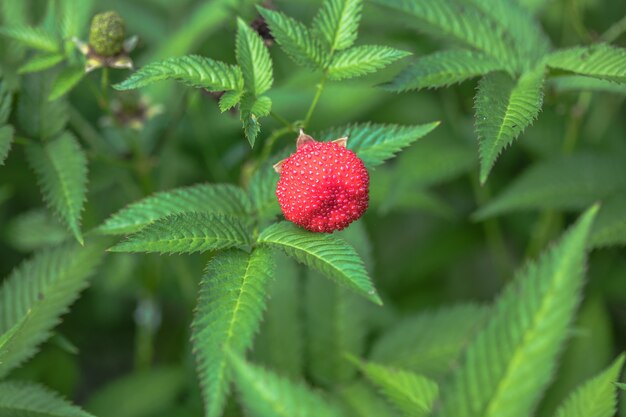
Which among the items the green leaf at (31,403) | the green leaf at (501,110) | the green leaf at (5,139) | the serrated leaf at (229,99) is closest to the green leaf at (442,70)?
the green leaf at (501,110)

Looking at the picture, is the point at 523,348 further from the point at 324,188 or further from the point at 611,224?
the point at 611,224

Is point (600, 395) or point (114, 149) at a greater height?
point (600, 395)

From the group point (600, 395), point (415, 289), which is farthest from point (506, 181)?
point (600, 395)

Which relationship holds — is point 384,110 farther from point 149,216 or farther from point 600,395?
point 600,395

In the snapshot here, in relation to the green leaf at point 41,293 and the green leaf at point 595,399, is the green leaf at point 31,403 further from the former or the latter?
the green leaf at point 595,399

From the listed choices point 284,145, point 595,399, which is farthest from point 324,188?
point 284,145
